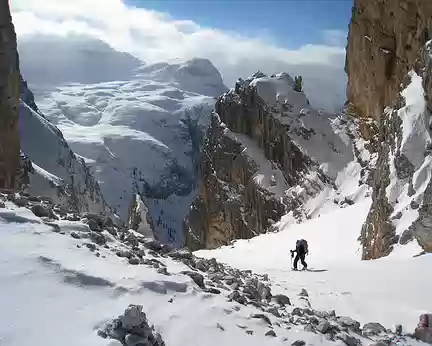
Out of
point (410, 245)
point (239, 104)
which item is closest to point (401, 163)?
point (410, 245)

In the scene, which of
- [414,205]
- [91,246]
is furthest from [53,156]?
[91,246]

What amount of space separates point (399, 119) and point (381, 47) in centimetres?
2178

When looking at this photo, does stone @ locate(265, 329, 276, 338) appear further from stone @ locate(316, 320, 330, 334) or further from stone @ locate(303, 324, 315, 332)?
stone @ locate(316, 320, 330, 334)

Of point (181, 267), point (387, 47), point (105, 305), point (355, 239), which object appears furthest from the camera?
point (387, 47)

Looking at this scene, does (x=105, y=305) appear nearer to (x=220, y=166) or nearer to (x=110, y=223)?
(x=110, y=223)

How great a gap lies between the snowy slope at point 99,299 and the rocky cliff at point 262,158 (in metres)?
46.4

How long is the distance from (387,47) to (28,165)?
130 feet

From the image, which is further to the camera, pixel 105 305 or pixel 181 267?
pixel 181 267

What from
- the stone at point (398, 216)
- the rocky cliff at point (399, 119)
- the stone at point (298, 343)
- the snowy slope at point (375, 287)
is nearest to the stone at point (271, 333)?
the stone at point (298, 343)

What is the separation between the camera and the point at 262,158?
2739 inches

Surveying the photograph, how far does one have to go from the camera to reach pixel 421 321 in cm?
948

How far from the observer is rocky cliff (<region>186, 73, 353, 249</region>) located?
5994 cm

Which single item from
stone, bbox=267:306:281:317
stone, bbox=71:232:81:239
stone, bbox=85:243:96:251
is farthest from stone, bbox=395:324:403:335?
stone, bbox=71:232:81:239

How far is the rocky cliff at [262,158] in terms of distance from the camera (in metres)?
59.9
